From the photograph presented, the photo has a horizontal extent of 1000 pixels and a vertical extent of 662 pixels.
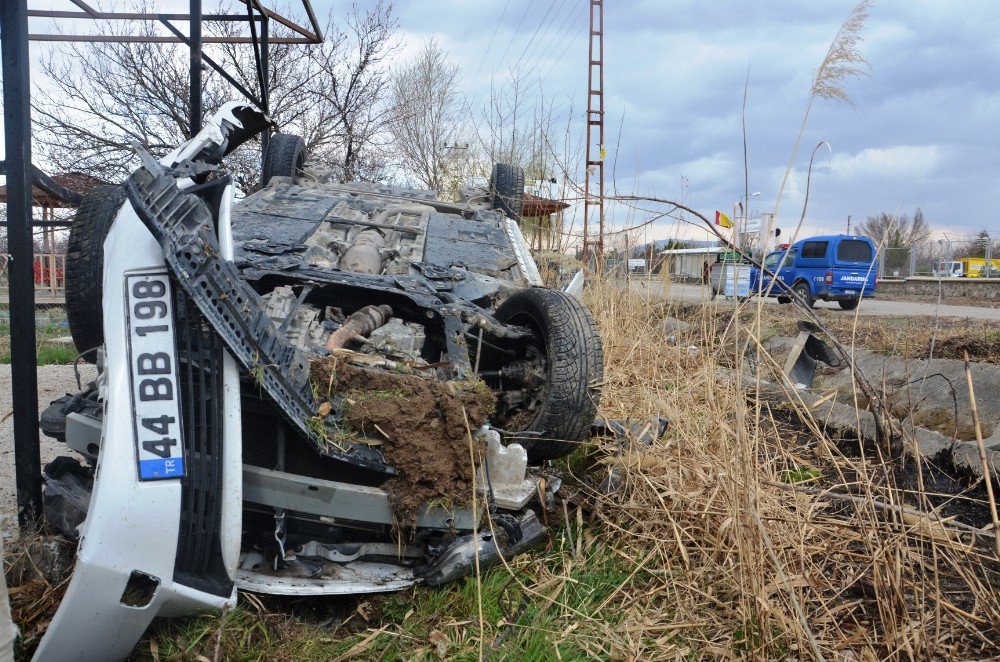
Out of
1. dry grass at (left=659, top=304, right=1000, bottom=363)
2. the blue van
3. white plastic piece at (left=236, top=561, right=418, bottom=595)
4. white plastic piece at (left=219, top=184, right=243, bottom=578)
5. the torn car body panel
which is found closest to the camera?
the torn car body panel

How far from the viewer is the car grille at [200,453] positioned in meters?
2.12

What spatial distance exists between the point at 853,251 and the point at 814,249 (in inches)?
33.1

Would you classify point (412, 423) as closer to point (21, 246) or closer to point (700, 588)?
point (700, 588)

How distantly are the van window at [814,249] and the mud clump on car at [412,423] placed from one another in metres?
13.8

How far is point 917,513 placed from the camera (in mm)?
2184

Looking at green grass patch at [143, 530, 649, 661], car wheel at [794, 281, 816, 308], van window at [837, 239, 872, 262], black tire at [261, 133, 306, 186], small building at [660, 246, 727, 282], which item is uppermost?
black tire at [261, 133, 306, 186]

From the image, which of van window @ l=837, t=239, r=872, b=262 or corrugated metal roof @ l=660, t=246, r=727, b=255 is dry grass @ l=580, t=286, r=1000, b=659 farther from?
van window @ l=837, t=239, r=872, b=262

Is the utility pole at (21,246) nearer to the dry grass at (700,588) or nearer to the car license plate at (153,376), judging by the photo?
the car license plate at (153,376)

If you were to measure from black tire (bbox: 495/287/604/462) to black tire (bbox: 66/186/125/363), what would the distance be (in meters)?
1.92

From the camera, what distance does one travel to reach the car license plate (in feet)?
6.80

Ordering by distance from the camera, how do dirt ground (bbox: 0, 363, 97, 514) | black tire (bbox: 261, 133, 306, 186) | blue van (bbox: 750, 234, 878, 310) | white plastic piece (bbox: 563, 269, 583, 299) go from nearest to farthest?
dirt ground (bbox: 0, 363, 97, 514) → white plastic piece (bbox: 563, 269, 583, 299) → black tire (bbox: 261, 133, 306, 186) → blue van (bbox: 750, 234, 878, 310)

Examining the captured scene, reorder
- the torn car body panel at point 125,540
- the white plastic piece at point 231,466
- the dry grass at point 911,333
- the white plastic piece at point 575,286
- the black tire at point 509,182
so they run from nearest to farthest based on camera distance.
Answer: the torn car body panel at point 125,540
the white plastic piece at point 231,466
the white plastic piece at point 575,286
the black tire at point 509,182
the dry grass at point 911,333

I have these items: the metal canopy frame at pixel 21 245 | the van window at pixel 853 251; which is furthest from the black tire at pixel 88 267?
the van window at pixel 853 251

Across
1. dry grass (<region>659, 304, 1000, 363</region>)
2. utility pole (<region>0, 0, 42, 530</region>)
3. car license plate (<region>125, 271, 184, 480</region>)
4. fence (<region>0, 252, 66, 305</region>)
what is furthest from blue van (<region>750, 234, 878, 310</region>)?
fence (<region>0, 252, 66, 305</region>)
